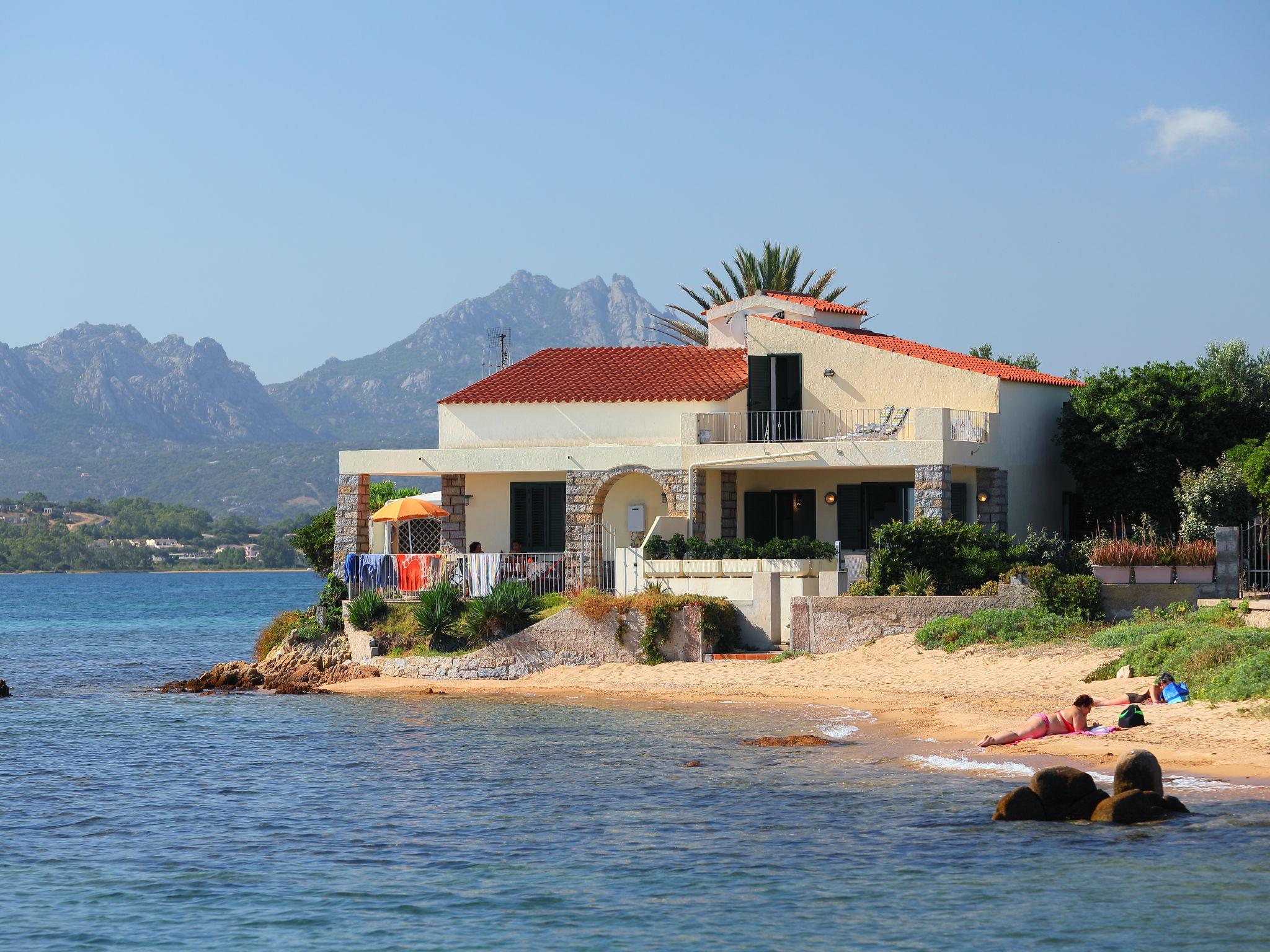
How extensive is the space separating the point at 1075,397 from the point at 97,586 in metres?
123

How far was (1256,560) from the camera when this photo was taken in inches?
1091

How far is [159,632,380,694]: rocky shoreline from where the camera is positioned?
3177 cm

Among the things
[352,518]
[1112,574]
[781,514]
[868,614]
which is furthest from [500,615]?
[1112,574]

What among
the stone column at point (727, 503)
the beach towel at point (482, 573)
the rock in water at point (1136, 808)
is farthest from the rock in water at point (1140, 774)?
the stone column at point (727, 503)

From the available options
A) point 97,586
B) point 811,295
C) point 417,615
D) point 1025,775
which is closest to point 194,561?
point 97,586

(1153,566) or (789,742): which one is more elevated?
(1153,566)

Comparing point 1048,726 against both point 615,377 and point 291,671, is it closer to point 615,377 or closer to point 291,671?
point 291,671

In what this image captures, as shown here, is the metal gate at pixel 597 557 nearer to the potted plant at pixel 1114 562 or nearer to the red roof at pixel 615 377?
the red roof at pixel 615 377

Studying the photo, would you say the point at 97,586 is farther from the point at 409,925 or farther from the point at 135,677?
the point at 409,925

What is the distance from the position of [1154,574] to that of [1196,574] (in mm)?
703

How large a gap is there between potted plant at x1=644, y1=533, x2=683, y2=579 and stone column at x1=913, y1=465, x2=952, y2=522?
501cm

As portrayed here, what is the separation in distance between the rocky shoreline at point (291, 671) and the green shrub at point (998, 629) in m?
11.7

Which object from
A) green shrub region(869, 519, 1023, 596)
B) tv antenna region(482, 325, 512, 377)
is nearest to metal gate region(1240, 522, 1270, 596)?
green shrub region(869, 519, 1023, 596)

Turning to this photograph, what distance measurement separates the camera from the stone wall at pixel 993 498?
32844 millimetres
